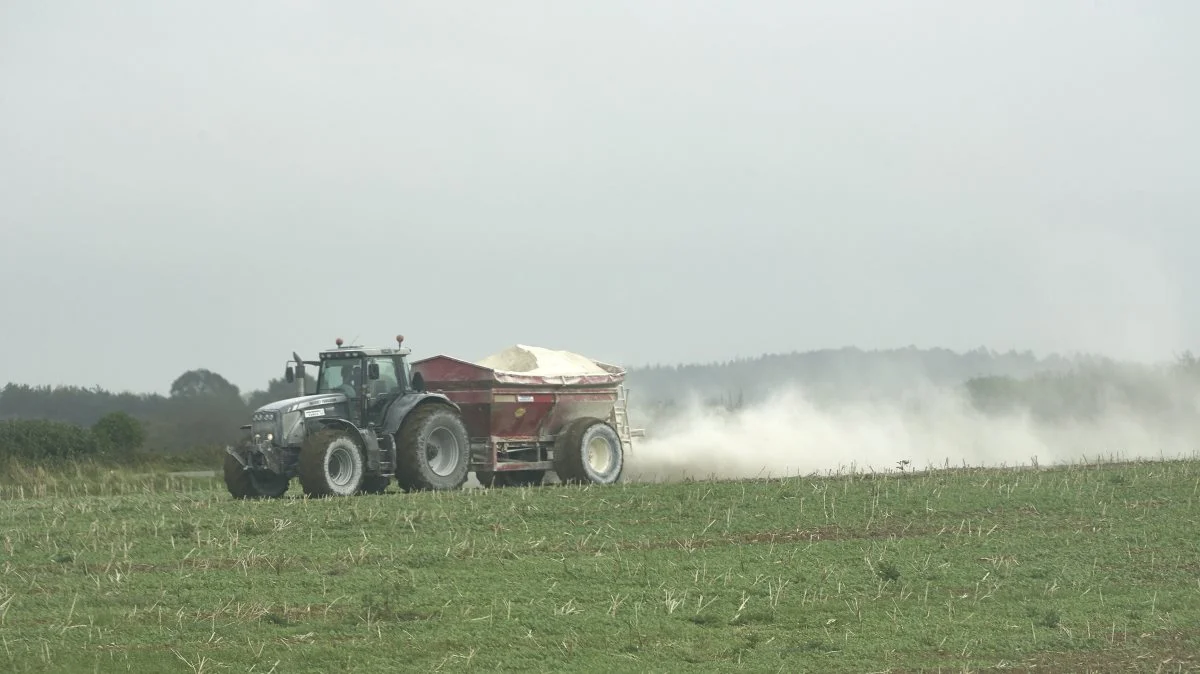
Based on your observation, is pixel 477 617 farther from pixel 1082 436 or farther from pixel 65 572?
pixel 1082 436

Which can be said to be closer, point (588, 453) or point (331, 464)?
point (331, 464)

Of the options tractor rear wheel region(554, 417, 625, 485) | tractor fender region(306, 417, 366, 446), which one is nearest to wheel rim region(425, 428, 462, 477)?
tractor fender region(306, 417, 366, 446)

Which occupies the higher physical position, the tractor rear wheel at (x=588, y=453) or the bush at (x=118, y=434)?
the bush at (x=118, y=434)

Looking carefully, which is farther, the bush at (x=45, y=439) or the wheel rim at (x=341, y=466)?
the bush at (x=45, y=439)

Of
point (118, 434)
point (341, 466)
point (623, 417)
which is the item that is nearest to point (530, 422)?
point (623, 417)

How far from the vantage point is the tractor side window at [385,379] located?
23062 mm

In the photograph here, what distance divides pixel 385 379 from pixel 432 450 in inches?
54.2

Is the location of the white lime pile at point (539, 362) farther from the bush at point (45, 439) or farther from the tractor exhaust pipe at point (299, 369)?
the bush at point (45, 439)

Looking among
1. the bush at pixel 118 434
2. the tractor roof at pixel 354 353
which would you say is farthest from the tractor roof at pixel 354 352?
the bush at pixel 118 434

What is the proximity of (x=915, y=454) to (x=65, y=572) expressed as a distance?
2441 cm

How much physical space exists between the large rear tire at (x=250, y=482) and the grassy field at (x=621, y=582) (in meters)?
2.77

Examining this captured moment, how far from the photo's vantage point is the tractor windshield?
2297cm

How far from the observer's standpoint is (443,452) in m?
23.0

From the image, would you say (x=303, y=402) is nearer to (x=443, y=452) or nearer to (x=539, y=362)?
(x=443, y=452)
